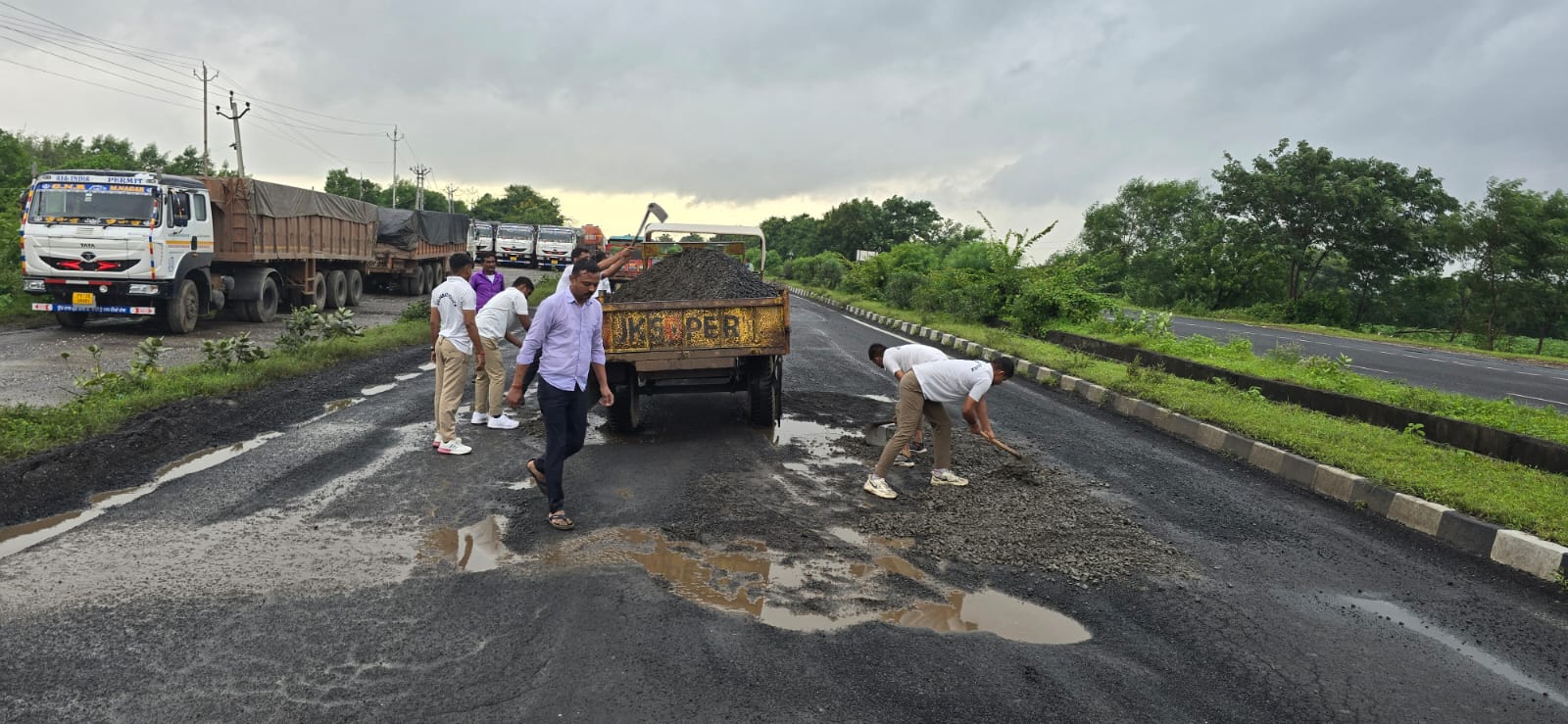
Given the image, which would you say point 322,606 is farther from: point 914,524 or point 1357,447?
point 1357,447

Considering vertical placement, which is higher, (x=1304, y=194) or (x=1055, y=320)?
(x=1304, y=194)

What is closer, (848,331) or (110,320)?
(110,320)

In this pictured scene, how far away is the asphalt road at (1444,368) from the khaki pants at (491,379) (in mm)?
10485

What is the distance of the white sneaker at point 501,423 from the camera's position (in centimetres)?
833

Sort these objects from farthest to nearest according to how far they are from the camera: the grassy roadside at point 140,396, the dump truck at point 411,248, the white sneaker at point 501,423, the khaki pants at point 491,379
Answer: the dump truck at point 411,248, the white sneaker at point 501,423, the khaki pants at point 491,379, the grassy roadside at point 140,396

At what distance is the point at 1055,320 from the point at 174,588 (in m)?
18.1

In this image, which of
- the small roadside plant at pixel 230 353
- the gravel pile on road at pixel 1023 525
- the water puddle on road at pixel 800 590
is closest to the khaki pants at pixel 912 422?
the gravel pile on road at pixel 1023 525

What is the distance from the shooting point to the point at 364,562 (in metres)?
4.73

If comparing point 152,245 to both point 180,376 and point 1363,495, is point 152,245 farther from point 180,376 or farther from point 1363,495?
point 1363,495

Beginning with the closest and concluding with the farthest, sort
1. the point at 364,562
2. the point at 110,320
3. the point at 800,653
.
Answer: the point at 800,653, the point at 364,562, the point at 110,320

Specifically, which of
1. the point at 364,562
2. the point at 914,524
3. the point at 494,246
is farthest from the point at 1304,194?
the point at 364,562

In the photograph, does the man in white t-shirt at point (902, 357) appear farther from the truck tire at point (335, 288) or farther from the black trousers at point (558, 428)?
the truck tire at point (335, 288)

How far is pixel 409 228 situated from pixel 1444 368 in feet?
83.2

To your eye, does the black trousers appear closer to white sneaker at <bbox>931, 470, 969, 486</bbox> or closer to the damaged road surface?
the damaged road surface
